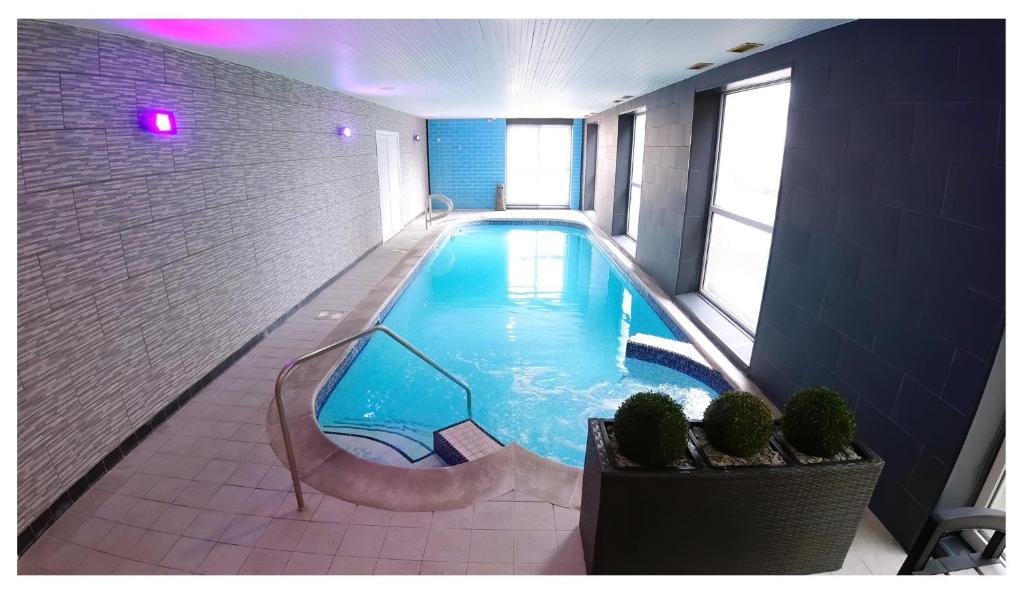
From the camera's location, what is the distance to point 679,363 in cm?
453

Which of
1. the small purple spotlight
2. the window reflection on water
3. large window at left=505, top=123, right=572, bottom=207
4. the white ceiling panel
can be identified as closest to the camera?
the white ceiling panel

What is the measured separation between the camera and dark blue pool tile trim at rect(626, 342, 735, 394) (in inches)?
162

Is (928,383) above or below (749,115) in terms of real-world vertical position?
below

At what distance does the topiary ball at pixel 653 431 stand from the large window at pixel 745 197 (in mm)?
2787

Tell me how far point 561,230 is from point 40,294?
1005 cm

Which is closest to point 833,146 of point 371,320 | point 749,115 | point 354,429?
point 749,115

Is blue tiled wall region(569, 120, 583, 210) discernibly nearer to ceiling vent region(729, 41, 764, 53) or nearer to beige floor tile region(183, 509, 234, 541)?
ceiling vent region(729, 41, 764, 53)

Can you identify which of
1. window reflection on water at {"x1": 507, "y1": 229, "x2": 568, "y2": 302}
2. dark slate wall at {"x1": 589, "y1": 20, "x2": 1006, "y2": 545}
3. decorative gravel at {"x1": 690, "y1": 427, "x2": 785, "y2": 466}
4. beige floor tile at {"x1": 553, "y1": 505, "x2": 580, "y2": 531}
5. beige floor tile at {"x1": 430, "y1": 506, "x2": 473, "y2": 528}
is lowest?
beige floor tile at {"x1": 430, "y1": 506, "x2": 473, "y2": 528}

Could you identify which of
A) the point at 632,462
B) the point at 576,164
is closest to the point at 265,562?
the point at 632,462

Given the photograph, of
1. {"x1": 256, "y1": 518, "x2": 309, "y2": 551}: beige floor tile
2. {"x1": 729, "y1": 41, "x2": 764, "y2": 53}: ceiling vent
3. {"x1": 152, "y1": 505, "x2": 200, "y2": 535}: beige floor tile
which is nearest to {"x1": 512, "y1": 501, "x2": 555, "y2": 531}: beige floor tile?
{"x1": 256, "y1": 518, "x2": 309, "y2": 551}: beige floor tile

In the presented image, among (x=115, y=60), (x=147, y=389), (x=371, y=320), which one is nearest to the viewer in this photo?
(x=115, y=60)

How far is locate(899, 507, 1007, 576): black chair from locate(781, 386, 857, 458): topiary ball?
360 mm
